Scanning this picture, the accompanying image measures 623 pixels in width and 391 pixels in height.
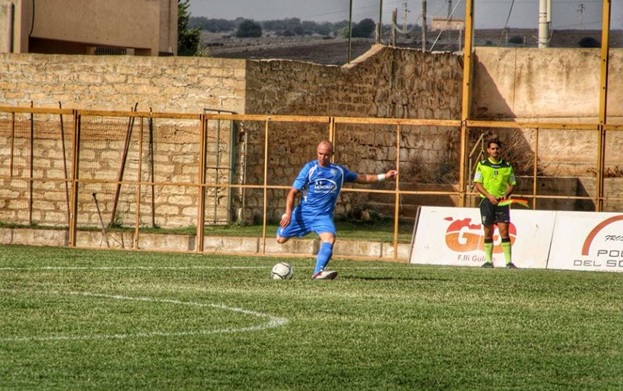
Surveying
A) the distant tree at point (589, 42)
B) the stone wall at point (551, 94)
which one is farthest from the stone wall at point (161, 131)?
the distant tree at point (589, 42)

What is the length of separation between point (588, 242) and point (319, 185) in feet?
18.5

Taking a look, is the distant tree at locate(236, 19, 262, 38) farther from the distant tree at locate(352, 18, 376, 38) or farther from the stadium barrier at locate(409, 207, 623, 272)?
the stadium barrier at locate(409, 207, 623, 272)

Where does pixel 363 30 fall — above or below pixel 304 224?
above

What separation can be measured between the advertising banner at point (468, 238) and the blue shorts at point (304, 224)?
490 cm

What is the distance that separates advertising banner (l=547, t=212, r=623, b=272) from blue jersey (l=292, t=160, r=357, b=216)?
210 inches

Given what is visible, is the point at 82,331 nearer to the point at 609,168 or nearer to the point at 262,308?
the point at 262,308

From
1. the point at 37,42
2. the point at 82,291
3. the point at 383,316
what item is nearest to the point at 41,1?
the point at 37,42

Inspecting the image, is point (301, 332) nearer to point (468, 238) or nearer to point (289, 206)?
point (289, 206)

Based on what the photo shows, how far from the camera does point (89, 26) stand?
124 feet

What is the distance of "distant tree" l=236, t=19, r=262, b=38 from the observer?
100256mm

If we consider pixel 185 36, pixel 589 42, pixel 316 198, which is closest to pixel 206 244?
pixel 316 198

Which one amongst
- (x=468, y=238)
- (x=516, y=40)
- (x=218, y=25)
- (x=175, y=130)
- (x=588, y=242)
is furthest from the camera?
(x=218, y=25)

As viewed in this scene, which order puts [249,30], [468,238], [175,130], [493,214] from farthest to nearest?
[249,30] < [175,130] < [468,238] < [493,214]

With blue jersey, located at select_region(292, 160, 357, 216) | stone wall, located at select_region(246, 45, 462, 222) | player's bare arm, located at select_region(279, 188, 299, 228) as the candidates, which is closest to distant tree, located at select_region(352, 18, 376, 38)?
stone wall, located at select_region(246, 45, 462, 222)
